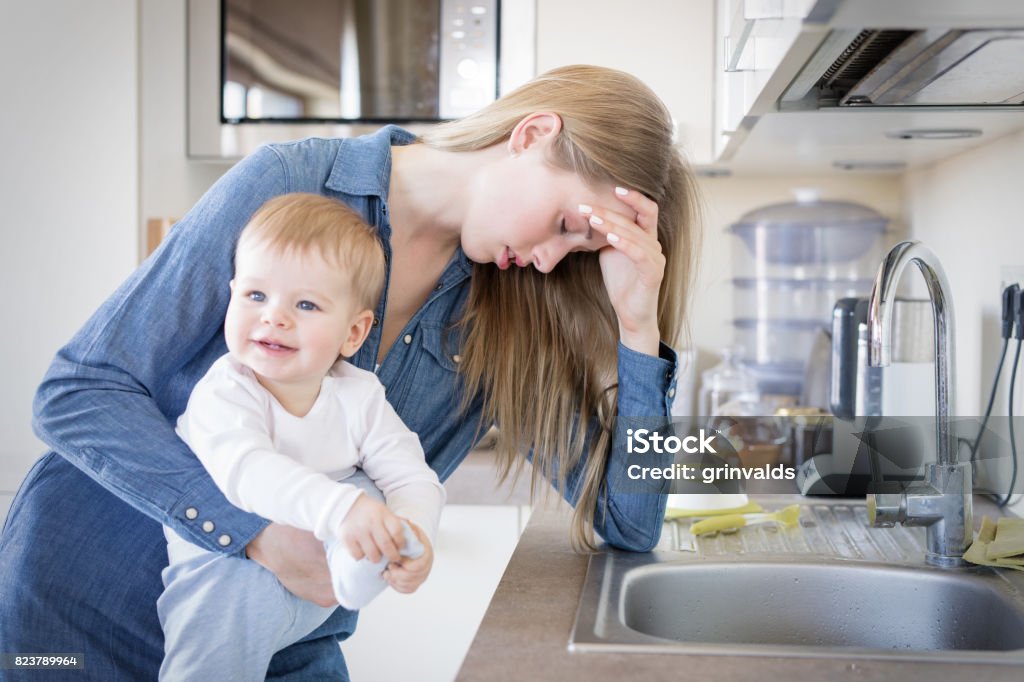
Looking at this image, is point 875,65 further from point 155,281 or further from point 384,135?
point 155,281

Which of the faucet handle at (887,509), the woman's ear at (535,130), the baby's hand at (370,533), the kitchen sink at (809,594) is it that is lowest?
the kitchen sink at (809,594)

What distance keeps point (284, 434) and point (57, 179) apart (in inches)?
60.4

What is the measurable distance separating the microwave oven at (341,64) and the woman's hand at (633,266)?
47.7 inches

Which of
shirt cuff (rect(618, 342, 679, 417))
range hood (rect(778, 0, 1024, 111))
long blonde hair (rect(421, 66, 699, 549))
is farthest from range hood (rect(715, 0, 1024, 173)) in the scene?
shirt cuff (rect(618, 342, 679, 417))

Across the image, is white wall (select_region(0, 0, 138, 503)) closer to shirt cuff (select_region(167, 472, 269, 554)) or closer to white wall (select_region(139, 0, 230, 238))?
→ white wall (select_region(139, 0, 230, 238))

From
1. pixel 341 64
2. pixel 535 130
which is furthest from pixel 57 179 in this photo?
pixel 535 130

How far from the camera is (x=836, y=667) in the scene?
844 millimetres

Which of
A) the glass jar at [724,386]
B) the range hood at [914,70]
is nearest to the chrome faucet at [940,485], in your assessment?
the range hood at [914,70]

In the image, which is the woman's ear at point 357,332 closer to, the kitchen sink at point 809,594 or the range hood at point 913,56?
the kitchen sink at point 809,594

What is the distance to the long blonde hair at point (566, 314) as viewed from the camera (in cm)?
115

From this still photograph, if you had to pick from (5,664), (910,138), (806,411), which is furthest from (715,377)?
(5,664)

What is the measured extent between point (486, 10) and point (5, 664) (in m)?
1.74

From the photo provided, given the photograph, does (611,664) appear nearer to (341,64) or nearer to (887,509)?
(887,509)

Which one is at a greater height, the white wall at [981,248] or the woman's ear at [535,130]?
the woman's ear at [535,130]
